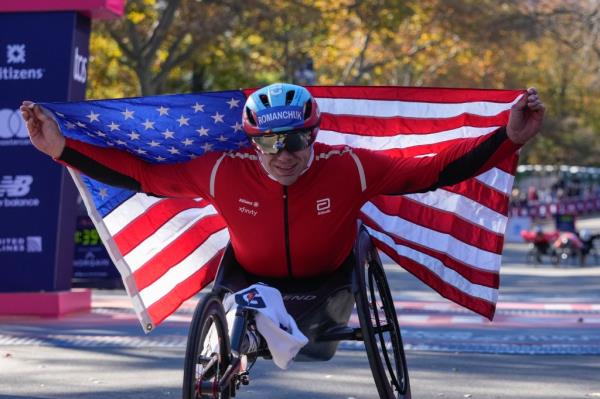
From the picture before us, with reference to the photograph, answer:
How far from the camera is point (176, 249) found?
7664 mm

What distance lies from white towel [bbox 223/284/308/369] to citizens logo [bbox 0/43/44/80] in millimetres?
8096

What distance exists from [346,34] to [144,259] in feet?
110

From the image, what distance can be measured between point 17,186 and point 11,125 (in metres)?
0.61

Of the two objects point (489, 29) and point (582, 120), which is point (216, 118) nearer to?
point (489, 29)

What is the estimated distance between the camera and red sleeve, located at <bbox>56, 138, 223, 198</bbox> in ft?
22.0

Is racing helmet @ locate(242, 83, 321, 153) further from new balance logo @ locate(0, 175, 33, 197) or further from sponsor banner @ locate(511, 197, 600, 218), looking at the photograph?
sponsor banner @ locate(511, 197, 600, 218)

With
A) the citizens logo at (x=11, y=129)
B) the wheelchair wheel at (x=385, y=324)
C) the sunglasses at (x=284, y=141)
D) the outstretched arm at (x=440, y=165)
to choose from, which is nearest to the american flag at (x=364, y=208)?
the wheelchair wheel at (x=385, y=324)

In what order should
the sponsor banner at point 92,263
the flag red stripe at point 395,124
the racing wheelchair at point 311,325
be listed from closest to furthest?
the racing wheelchair at point 311,325 → the flag red stripe at point 395,124 → the sponsor banner at point 92,263

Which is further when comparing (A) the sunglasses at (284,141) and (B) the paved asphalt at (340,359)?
(B) the paved asphalt at (340,359)

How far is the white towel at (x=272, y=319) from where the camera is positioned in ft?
19.6

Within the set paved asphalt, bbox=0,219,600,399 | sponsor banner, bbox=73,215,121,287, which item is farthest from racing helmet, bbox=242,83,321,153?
sponsor banner, bbox=73,215,121,287

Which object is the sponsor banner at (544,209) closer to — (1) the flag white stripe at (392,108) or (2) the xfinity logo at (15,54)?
(2) the xfinity logo at (15,54)

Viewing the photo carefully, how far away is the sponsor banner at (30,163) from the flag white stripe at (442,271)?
6.59 m

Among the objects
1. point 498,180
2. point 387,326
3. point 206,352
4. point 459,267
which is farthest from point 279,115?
point 459,267
